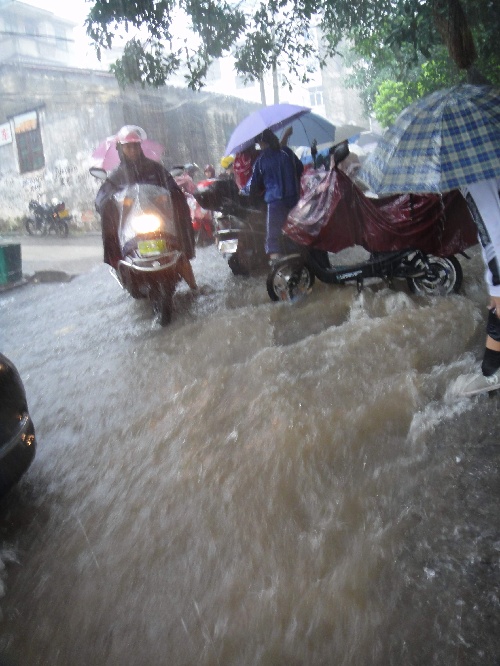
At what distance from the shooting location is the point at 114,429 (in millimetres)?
4160

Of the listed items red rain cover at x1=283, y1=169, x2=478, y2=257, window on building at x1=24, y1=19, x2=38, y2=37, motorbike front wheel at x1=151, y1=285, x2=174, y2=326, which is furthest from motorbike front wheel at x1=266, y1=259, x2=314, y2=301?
window on building at x1=24, y1=19, x2=38, y2=37

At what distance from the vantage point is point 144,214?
19.3 feet

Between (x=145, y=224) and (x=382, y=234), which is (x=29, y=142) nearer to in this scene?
(x=145, y=224)

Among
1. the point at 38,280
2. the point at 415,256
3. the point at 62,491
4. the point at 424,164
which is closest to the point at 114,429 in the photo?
the point at 62,491

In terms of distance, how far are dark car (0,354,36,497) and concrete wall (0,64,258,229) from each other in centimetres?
1679

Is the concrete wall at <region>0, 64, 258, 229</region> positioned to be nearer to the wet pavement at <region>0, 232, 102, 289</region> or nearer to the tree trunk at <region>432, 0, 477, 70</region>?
the wet pavement at <region>0, 232, 102, 289</region>

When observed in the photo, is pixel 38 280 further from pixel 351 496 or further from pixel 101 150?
pixel 351 496

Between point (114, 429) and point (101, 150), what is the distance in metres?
9.29

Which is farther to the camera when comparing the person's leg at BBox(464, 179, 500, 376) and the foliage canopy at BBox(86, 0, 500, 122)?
the foliage canopy at BBox(86, 0, 500, 122)

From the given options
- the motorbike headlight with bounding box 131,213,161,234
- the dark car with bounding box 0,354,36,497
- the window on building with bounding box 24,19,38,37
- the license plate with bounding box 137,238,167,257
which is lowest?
the dark car with bounding box 0,354,36,497

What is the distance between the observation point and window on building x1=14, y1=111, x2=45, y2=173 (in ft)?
64.5

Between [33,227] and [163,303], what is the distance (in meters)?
14.8

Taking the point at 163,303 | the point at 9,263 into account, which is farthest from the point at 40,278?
the point at 163,303

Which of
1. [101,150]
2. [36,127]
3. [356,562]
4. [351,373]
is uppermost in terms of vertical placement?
[36,127]
